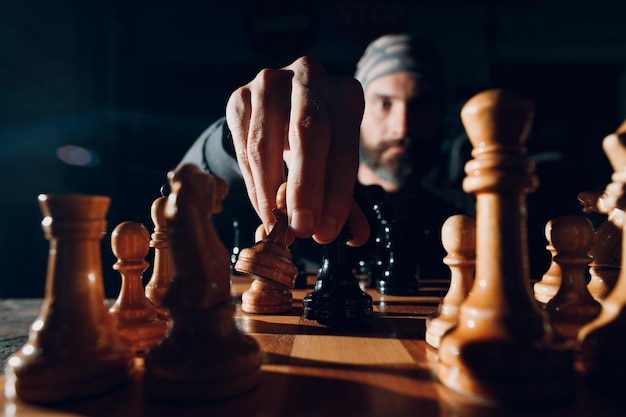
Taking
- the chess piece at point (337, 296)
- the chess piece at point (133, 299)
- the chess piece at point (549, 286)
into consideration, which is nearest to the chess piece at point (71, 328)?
the chess piece at point (133, 299)

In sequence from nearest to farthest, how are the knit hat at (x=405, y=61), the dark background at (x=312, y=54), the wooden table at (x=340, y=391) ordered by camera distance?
the wooden table at (x=340, y=391) → the knit hat at (x=405, y=61) → the dark background at (x=312, y=54)

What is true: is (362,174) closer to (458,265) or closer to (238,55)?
(238,55)

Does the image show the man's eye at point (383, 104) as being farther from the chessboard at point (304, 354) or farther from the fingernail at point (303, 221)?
the chessboard at point (304, 354)

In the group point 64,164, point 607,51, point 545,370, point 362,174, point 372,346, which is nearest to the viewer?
point 545,370

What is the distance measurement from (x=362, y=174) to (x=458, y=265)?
2640 millimetres

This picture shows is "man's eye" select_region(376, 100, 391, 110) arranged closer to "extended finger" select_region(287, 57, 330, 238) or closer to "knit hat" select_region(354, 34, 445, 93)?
"knit hat" select_region(354, 34, 445, 93)

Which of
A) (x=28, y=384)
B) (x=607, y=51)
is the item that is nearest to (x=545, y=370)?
(x=28, y=384)

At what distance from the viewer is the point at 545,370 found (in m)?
0.43

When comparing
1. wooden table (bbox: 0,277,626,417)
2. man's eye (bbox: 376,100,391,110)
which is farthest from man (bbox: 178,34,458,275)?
man's eye (bbox: 376,100,391,110)

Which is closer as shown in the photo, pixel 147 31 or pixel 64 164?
pixel 64 164

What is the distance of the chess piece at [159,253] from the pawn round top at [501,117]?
61 centimetres

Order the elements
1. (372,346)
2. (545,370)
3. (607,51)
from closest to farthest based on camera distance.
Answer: (545,370) < (372,346) < (607,51)

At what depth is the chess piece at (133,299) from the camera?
0.67 meters

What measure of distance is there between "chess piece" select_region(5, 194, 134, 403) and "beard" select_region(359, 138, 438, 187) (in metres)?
2.53
